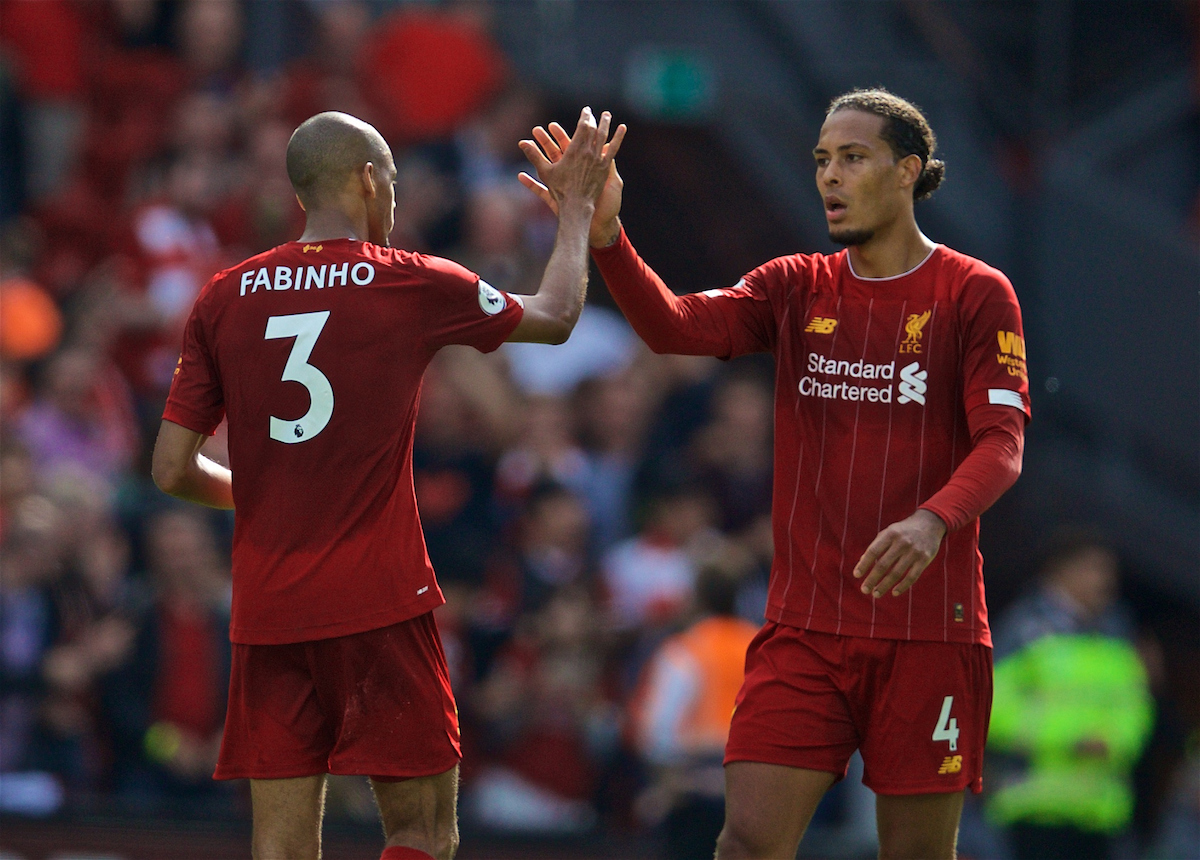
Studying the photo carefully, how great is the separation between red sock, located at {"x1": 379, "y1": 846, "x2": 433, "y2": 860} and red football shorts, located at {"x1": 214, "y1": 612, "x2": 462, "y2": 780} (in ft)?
0.62

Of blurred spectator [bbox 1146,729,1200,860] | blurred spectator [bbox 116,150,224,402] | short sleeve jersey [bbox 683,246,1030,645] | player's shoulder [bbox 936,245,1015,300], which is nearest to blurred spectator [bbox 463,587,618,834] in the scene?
blurred spectator [bbox 116,150,224,402]

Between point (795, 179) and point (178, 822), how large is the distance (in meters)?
5.86

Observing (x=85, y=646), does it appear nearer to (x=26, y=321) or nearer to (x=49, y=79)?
(x=26, y=321)

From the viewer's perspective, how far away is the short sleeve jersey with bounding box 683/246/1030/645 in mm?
4906

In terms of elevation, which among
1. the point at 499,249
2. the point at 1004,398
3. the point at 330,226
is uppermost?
the point at 499,249

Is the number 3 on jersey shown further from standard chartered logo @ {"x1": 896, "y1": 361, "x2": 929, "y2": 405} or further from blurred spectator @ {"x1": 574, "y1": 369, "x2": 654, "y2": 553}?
blurred spectator @ {"x1": 574, "y1": 369, "x2": 654, "y2": 553}

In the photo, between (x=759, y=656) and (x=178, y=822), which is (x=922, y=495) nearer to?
(x=759, y=656)

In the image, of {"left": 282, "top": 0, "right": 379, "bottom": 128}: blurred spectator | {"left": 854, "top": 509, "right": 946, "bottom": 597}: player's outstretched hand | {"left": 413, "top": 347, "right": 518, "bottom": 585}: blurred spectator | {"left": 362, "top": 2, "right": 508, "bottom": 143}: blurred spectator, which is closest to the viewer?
{"left": 854, "top": 509, "right": 946, "bottom": 597}: player's outstretched hand

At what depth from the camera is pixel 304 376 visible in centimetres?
458

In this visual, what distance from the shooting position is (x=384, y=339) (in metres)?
4.62

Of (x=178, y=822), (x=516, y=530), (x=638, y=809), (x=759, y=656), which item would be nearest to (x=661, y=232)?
(x=516, y=530)

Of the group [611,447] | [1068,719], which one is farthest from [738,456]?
[1068,719]

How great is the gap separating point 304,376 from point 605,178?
1.14 metres

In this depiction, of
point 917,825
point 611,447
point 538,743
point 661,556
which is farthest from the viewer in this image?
point 611,447
